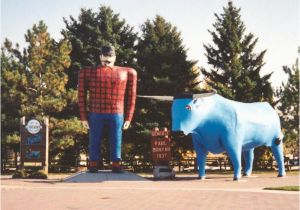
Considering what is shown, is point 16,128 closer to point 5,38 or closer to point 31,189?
point 5,38

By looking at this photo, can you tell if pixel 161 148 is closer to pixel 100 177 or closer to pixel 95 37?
pixel 100 177

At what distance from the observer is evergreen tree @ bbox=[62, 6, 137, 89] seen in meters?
35.4

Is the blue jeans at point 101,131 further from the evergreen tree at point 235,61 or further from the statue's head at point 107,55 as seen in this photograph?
the evergreen tree at point 235,61

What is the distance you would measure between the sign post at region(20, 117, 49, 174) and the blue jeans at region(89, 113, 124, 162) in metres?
3.22

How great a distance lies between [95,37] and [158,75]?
5.78 meters

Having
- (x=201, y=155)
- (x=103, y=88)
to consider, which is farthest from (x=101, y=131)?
(x=201, y=155)

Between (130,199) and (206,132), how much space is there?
9.40m

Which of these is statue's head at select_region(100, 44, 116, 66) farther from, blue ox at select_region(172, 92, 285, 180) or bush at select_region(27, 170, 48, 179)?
bush at select_region(27, 170, 48, 179)

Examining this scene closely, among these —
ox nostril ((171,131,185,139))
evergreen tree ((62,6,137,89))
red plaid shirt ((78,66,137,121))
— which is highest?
evergreen tree ((62,6,137,89))

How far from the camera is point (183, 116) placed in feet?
67.1

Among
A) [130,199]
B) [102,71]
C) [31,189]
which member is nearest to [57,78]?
[102,71]

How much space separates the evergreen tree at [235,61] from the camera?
3400 cm

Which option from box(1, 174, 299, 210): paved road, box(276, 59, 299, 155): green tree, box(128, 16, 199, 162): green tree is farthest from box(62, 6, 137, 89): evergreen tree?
box(1, 174, 299, 210): paved road

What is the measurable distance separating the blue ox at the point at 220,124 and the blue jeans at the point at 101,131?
2634 millimetres
